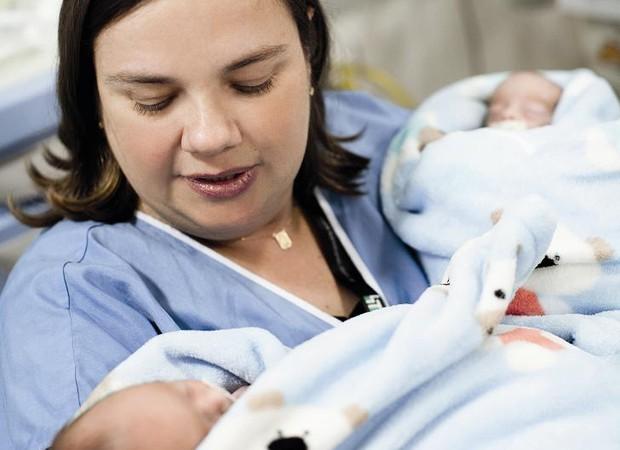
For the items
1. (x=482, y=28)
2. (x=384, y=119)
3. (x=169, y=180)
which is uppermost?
(x=169, y=180)

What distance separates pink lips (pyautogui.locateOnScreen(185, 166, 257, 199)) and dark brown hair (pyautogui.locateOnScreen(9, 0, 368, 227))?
18 cm

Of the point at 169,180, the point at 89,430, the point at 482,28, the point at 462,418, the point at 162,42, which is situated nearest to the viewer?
the point at 89,430

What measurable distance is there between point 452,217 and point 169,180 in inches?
17.7

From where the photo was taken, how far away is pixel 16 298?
1.13 metres

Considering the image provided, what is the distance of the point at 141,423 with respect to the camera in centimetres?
79

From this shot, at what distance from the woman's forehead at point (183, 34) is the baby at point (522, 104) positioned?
505 millimetres

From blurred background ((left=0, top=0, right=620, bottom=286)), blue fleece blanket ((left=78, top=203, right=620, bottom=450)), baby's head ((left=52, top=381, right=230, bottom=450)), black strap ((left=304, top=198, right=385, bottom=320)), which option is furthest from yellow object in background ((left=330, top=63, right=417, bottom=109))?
baby's head ((left=52, top=381, right=230, bottom=450))

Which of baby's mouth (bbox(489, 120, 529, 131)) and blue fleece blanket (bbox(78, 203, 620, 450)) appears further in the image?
baby's mouth (bbox(489, 120, 529, 131))

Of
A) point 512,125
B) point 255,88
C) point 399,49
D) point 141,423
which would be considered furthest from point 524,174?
point 399,49

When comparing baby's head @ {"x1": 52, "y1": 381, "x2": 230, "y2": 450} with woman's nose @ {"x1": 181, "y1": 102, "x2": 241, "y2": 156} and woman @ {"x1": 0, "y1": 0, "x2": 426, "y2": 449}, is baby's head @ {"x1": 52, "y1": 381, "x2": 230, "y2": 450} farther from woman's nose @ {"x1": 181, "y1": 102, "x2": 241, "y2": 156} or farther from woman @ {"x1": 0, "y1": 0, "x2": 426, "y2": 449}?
woman's nose @ {"x1": 181, "y1": 102, "x2": 241, "y2": 156}

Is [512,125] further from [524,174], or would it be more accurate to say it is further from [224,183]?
[224,183]

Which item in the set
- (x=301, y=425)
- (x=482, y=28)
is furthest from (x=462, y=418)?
(x=482, y=28)

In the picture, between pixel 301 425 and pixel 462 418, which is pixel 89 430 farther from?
pixel 462 418

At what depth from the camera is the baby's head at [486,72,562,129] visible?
1.46 metres
